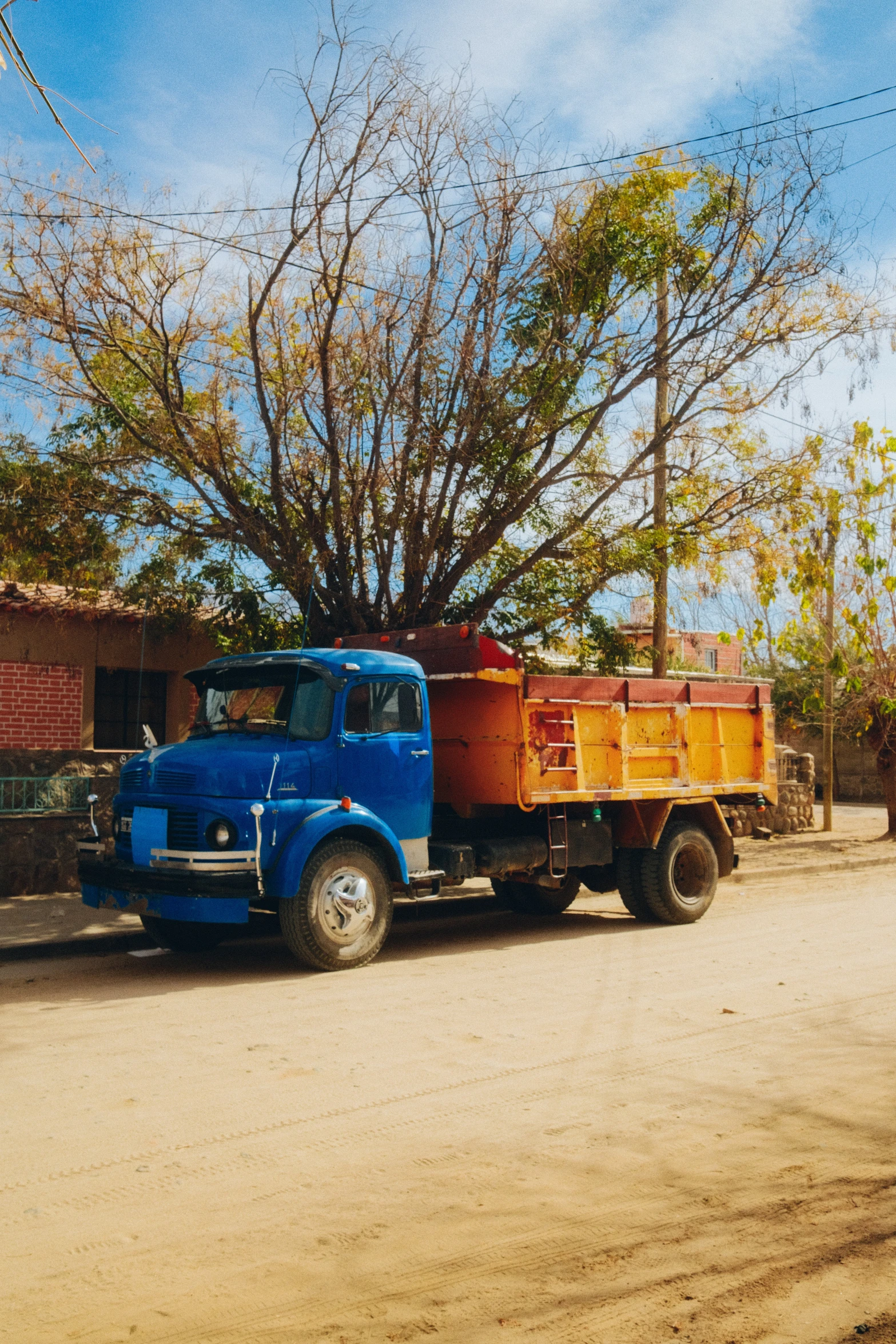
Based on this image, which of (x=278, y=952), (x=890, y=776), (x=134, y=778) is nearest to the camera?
(x=134, y=778)

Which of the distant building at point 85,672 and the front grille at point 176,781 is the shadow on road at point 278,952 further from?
the distant building at point 85,672

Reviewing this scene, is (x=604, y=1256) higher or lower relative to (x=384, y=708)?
lower

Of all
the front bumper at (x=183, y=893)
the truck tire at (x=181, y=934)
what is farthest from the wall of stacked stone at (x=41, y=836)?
the front bumper at (x=183, y=893)

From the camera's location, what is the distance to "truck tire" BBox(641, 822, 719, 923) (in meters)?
12.2

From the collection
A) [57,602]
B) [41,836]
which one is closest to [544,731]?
[41,836]

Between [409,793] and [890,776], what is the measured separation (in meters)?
13.5

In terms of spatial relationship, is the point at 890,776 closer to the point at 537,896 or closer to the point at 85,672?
the point at 537,896

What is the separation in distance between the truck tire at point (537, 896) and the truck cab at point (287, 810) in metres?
2.99

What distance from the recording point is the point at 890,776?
21250 mm

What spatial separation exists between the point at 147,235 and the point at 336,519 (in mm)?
3772

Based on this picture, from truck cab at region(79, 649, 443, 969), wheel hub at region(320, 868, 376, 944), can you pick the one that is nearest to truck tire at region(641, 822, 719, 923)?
truck cab at region(79, 649, 443, 969)

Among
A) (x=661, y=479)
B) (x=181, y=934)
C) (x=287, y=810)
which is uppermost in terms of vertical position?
(x=661, y=479)

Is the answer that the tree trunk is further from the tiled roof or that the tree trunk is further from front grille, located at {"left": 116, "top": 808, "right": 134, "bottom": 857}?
front grille, located at {"left": 116, "top": 808, "right": 134, "bottom": 857}

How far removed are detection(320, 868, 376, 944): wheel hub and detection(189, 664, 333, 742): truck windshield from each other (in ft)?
3.81
